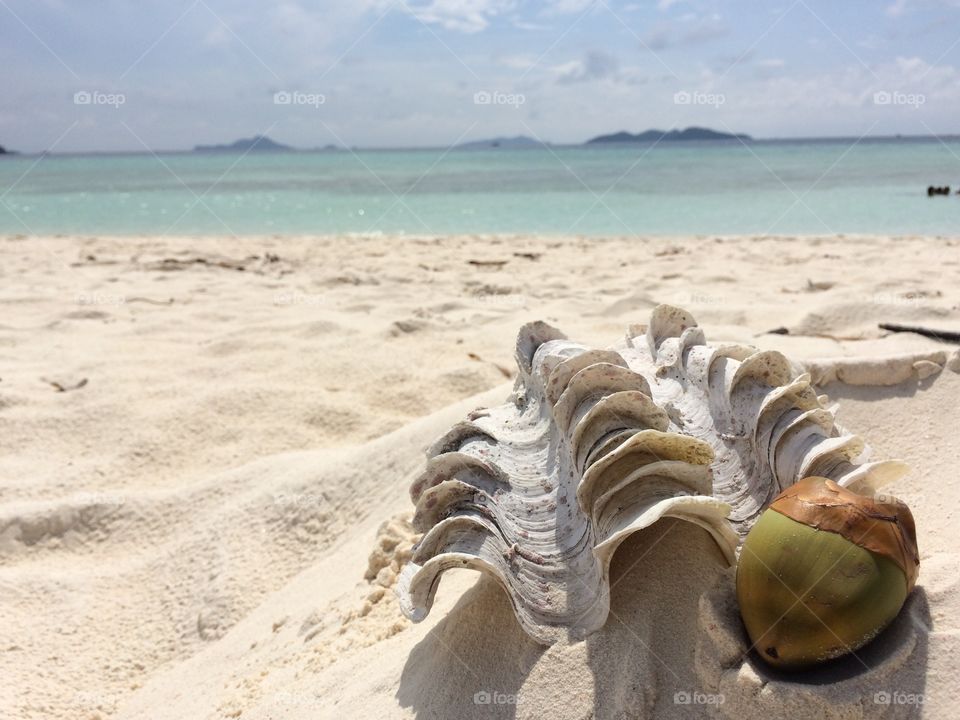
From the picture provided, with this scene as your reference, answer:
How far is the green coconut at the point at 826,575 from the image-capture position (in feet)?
3.87

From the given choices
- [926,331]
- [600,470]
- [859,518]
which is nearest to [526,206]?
[926,331]

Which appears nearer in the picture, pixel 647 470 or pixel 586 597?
pixel 647 470

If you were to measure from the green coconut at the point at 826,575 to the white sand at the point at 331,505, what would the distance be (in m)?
0.07

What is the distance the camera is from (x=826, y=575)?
1.18m

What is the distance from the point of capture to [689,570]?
1.43 m

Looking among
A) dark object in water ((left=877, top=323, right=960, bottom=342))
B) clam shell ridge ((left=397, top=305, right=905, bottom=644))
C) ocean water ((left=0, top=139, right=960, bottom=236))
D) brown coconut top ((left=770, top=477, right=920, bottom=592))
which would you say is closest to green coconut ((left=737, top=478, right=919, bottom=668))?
brown coconut top ((left=770, top=477, right=920, bottom=592))

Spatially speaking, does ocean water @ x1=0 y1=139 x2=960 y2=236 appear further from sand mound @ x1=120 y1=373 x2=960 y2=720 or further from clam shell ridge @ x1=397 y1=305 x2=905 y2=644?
sand mound @ x1=120 y1=373 x2=960 y2=720

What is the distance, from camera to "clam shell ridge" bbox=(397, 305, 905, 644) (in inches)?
53.7

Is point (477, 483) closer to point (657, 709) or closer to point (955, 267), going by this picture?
point (657, 709)

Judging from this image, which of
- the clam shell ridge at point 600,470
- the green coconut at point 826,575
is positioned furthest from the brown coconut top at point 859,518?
the clam shell ridge at point 600,470

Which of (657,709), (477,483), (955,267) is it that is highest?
(955,267)

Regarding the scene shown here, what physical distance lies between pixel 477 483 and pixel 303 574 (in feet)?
3.52

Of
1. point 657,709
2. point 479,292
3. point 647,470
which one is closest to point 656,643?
point 657,709

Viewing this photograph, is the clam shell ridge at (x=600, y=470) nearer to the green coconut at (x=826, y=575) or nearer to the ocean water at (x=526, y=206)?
the green coconut at (x=826, y=575)
